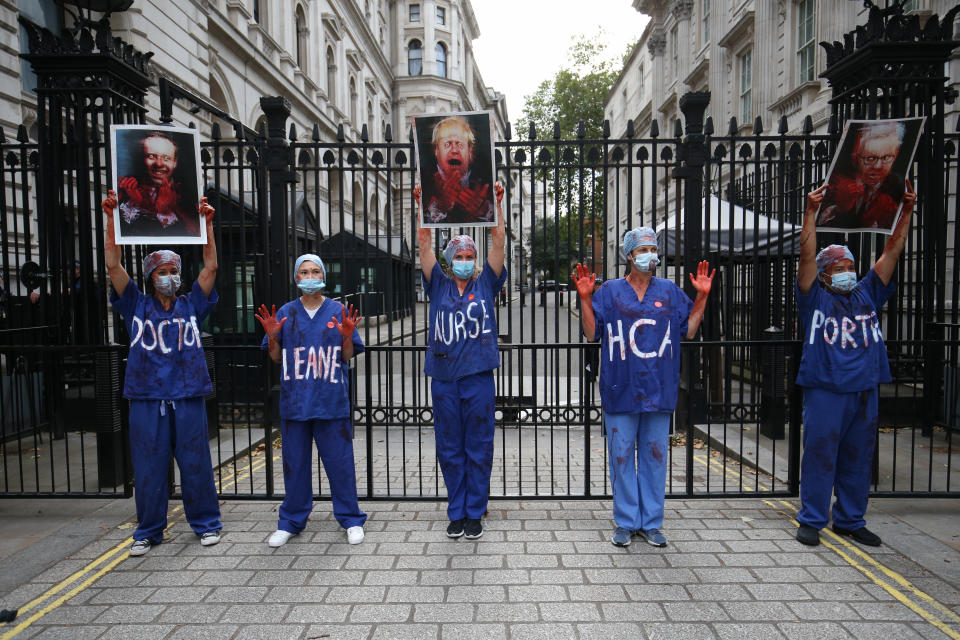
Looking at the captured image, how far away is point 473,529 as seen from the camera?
161 inches

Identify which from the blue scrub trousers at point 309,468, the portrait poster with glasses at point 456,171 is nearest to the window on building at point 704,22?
the portrait poster with glasses at point 456,171

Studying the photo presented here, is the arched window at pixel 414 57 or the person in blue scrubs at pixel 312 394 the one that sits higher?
the arched window at pixel 414 57

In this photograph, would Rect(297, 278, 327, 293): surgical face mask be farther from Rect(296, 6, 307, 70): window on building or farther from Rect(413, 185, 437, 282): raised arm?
Rect(296, 6, 307, 70): window on building

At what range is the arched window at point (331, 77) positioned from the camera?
2692 centimetres

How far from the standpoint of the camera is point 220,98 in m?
16.3

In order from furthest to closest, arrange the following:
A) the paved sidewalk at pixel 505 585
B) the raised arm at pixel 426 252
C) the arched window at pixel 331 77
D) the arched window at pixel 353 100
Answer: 1. the arched window at pixel 353 100
2. the arched window at pixel 331 77
3. the raised arm at pixel 426 252
4. the paved sidewalk at pixel 505 585

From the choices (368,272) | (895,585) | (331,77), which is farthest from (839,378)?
(331,77)

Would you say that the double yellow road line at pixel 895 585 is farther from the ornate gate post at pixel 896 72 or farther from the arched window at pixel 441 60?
the arched window at pixel 441 60

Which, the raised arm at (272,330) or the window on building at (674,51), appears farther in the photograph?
the window on building at (674,51)

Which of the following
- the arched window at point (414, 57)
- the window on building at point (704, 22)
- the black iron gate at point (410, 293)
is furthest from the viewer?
the arched window at point (414, 57)

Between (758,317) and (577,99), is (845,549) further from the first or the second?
(577,99)

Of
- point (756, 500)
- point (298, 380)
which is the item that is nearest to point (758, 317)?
point (756, 500)

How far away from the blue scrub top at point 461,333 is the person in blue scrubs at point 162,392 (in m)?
1.62

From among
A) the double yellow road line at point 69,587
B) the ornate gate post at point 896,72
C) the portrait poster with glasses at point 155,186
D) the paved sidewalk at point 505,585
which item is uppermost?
the ornate gate post at point 896,72
